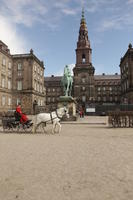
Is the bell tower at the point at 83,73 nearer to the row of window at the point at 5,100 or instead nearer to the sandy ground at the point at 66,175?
the row of window at the point at 5,100

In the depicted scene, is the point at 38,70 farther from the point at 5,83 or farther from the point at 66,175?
the point at 66,175

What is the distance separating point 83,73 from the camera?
68.9 m

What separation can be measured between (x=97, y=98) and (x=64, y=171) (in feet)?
277

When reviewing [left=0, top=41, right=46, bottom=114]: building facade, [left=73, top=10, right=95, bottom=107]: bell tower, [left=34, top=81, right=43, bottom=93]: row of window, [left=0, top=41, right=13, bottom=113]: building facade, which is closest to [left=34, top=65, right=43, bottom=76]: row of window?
[left=0, top=41, right=46, bottom=114]: building facade

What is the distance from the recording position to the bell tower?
2677 inches

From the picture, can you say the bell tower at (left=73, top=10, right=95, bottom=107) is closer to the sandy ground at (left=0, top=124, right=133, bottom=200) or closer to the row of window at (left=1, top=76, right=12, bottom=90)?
the row of window at (left=1, top=76, right=12, bottom=90)

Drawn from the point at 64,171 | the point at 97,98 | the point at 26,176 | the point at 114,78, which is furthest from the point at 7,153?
the point at 114,78

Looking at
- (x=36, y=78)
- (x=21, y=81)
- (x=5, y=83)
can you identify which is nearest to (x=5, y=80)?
(x=5, y=83)

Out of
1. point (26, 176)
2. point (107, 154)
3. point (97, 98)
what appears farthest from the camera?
point (97, 98)

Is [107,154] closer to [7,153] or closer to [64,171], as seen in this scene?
[64,171]

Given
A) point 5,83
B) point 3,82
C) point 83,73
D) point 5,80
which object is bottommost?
point 5,83

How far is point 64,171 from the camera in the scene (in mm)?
3840

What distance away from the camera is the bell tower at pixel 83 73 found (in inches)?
2677

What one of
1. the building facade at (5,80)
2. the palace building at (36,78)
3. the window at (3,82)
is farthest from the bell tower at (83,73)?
the window at (3,82)
